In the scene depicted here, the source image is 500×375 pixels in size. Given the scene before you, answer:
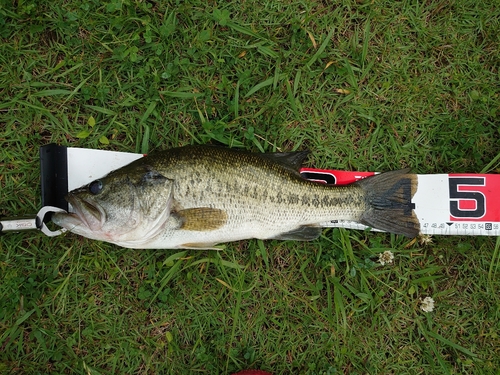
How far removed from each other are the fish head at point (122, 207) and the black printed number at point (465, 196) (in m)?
2.64

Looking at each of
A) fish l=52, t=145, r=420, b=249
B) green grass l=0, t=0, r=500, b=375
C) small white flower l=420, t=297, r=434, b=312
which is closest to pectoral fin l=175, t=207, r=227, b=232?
fish l=52, t=145, r=420, b=249

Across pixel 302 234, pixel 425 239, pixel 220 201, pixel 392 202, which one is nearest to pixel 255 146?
pixel 220 201

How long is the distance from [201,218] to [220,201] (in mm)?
207

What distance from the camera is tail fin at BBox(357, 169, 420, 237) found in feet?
11.4

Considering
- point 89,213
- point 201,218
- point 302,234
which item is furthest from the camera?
point 302,234

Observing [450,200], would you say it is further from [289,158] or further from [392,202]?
[289,158]

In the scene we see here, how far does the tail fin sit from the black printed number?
1.47ft

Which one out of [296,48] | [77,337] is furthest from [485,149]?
[77,337]

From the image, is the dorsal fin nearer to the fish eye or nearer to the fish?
the fish

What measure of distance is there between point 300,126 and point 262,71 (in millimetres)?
649

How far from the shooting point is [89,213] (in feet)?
9.75

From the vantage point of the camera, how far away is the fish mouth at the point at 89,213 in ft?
9.75

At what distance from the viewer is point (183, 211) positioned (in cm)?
310

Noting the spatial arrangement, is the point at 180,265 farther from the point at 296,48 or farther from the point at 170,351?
the point at 296,48
